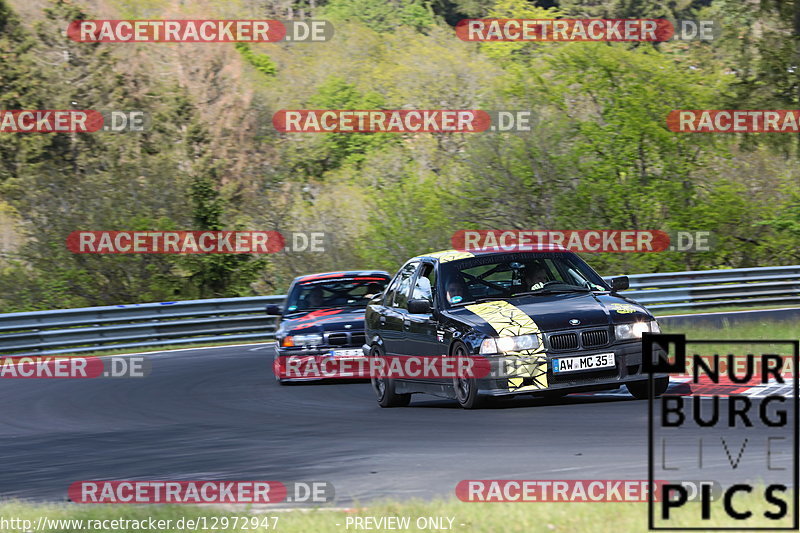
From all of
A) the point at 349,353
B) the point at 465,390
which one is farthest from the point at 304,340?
the point at 465,390

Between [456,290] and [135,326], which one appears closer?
[456,290]

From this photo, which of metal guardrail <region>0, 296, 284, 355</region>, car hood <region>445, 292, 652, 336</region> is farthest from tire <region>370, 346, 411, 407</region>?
metal guardrail <region>0, 296, 284, 355</region>

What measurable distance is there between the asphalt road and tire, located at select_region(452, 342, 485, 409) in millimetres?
130

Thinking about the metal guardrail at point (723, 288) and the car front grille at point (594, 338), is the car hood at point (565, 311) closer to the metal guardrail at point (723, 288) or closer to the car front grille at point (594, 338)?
the car front grille at point (594, 338)

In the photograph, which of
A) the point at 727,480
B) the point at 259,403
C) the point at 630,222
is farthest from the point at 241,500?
the point at 630,222

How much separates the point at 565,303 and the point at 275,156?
41.5m

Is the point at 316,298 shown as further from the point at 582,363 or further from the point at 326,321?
the point at 582,363

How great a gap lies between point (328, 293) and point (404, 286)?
461 centimetres

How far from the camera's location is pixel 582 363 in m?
11.7

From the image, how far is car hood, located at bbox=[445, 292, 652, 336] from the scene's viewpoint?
1176cm

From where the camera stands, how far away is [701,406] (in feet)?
39.0

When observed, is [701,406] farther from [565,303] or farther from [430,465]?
[430,465]

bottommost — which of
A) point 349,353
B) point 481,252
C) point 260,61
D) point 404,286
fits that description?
point 349,353

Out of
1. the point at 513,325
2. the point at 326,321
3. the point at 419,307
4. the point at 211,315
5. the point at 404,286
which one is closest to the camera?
the point at 513,325
